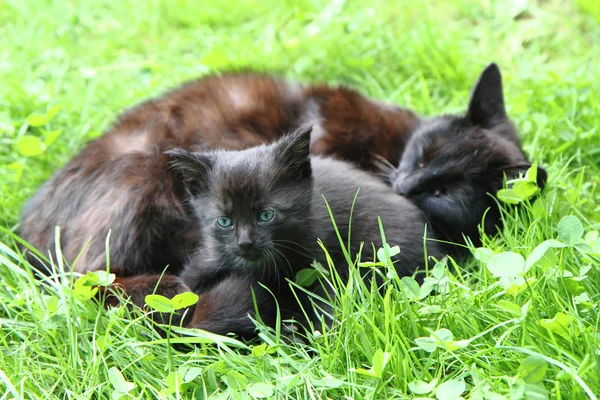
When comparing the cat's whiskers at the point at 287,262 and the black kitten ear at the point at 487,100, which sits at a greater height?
the black kitten ear at the point at 487,100

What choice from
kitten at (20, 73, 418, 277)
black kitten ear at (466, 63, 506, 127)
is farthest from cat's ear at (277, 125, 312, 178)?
black kitten ear at (466, 63, 506, 127)

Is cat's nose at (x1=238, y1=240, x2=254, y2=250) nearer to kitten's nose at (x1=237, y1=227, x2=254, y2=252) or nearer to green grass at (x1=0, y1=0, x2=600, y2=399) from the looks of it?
kitten's nose at (x1=237, y1=227, x2=254, y2=252)

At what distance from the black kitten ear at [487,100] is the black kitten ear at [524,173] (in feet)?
1.46

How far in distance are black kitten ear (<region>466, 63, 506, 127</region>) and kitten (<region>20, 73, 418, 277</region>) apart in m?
0.36

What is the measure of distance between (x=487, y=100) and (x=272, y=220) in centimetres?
156

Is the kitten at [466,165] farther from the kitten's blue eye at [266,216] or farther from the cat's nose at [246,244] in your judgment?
the cat's nose at [246,244]

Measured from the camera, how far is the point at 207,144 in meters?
3.30

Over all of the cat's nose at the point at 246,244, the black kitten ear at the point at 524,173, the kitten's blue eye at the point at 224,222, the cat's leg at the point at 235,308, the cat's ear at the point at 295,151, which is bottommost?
the cat's leg at the point at 235,308

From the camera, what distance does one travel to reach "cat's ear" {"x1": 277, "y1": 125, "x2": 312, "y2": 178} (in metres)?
2.50

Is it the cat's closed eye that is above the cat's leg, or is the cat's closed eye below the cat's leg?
above

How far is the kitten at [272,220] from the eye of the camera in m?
2.49

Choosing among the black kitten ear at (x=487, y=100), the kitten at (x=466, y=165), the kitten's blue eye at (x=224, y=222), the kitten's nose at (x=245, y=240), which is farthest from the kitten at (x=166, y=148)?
the kitten's nose at (x=245, y=240)

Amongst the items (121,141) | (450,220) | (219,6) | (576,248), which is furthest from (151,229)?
(219,6)

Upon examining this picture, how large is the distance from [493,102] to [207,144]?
4.93ft
